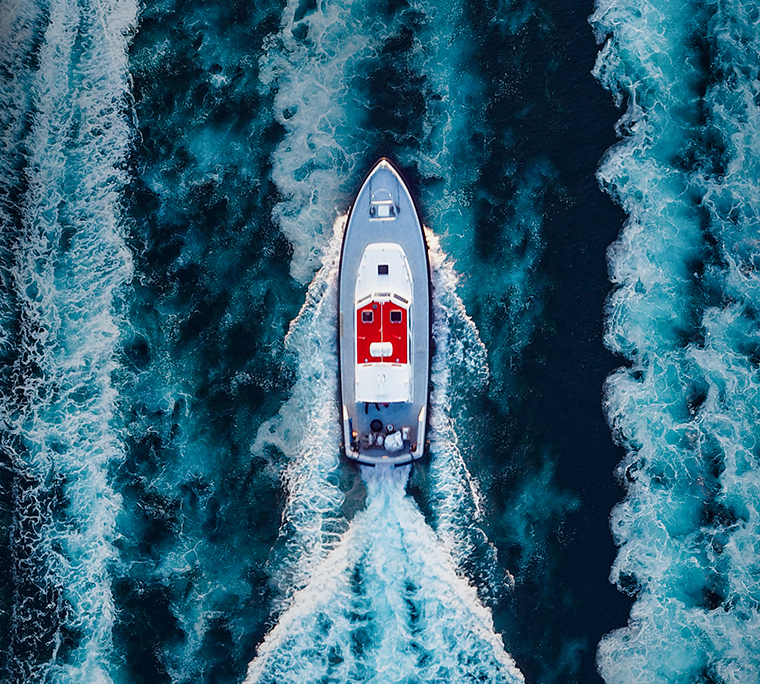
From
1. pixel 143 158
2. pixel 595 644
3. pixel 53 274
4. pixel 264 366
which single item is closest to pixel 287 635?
pixel 264 366

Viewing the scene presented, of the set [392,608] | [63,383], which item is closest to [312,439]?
[392,608]

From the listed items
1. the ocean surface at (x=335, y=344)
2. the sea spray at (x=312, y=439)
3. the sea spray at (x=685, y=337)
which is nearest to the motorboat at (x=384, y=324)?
the sea spray at (x=312, y=439)

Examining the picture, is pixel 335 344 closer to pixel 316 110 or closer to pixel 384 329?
pixel 384 329

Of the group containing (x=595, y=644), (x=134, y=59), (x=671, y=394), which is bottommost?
(x=595, y=644)

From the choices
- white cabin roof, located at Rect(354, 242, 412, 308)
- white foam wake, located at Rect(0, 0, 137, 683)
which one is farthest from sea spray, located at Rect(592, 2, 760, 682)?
white foam wake, located at Rect(0, 0, 137, 683)

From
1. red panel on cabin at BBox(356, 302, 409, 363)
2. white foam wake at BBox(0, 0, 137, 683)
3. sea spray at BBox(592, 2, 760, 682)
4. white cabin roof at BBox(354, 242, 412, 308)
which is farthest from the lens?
white foam wake at BBox(0, 0, 137, 683)

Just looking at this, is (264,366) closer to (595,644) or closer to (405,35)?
(405,35)

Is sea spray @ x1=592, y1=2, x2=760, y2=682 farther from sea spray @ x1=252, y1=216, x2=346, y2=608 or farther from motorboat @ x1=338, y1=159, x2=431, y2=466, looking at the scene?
sea spray @ x1=252, y1=216, x2=346, y2=608

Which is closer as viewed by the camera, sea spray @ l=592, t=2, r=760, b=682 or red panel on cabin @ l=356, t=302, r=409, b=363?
red panel on cabin @ l=356, t=302, r=409, b=363

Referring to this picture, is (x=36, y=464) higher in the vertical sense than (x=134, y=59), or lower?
lower
